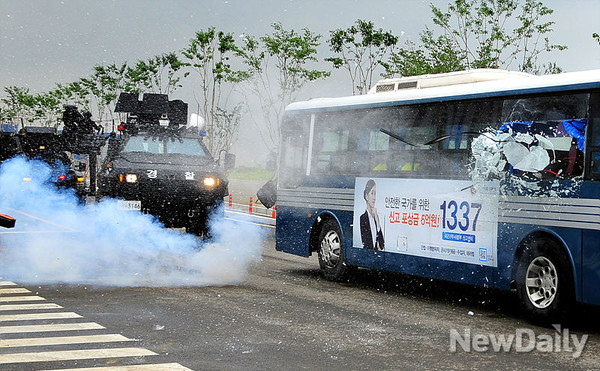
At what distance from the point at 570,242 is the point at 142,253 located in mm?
9590

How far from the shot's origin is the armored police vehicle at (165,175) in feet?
58.2

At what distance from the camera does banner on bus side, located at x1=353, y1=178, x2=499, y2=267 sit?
435 inches

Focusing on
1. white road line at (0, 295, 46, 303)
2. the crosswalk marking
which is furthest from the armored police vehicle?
the crosswalk marking

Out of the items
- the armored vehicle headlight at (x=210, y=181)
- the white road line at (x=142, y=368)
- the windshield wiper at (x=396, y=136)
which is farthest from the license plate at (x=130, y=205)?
the white road line at (x=142, y=368)

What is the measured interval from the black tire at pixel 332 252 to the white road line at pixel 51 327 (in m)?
5.53

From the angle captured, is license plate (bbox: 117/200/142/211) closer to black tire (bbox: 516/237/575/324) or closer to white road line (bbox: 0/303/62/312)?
white road line (bbox: 0/303/62/312)

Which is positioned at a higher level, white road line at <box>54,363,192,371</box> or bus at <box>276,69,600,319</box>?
bus at <box>276,69,600,319</box>

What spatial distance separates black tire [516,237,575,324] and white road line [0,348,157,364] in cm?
468

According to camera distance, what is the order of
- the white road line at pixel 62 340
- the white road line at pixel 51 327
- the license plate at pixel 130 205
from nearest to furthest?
1. the white road line at pixel 62 340
2. the white road line at pixel 51 327
3. the license plate at pixel 130 205

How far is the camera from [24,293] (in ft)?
38.6

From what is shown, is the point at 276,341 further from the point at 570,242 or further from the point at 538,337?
the point at 570,242

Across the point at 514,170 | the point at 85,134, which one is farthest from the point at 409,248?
the point at 85,134

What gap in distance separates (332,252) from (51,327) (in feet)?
19.8

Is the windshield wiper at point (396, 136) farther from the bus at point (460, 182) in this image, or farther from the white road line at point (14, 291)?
the white road line at point (14, 291)
